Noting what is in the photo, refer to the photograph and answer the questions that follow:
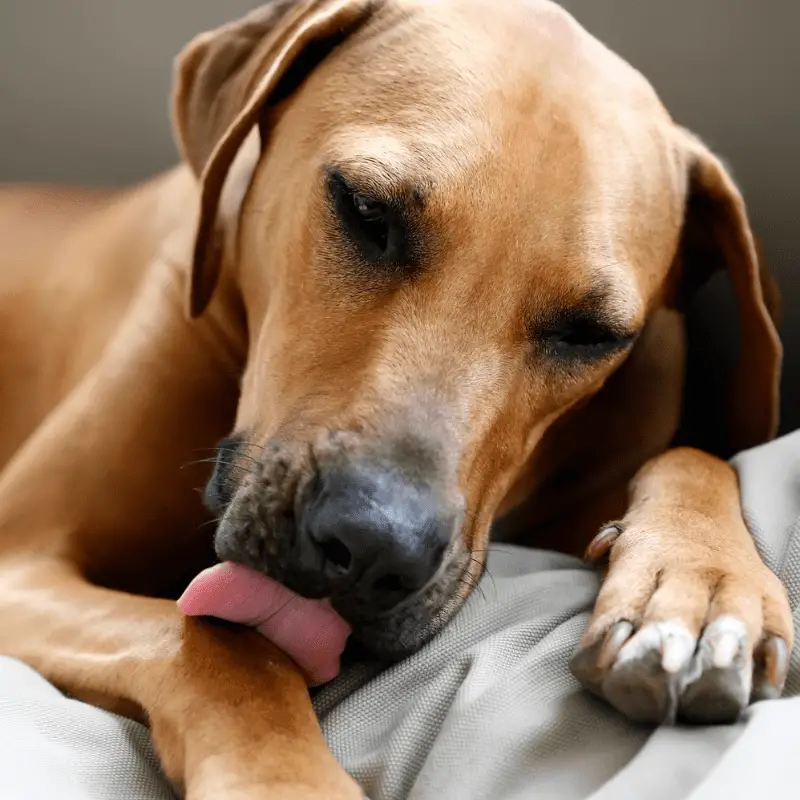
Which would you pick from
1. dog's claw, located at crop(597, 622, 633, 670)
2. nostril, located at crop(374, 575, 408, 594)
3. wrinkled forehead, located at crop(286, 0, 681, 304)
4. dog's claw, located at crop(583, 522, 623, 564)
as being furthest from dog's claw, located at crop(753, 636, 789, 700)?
wrinkled forehead, located at crop(286, 0, 681, 304)

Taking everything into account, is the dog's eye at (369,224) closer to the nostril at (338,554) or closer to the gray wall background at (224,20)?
the nostril at (338,554)

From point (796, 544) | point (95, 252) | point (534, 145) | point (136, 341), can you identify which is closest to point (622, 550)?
point (796, 544)

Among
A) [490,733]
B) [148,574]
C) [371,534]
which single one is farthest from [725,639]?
[148,574]

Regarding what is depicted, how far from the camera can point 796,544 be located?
4.26 ft

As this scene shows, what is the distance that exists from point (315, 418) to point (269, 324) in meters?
0.24

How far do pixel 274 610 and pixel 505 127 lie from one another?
70cm

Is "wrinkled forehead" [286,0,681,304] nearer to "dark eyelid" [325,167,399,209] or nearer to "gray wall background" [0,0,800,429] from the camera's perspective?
"dark eyelid" [325,167,399,209]

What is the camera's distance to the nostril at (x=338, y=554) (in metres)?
1.09

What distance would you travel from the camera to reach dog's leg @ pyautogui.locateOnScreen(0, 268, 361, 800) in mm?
1091

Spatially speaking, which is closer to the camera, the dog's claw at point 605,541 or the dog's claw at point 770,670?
the dog's claw at point 770,670

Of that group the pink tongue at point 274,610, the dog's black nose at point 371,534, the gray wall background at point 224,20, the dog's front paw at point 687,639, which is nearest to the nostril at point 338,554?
the dog's black nose at point 371,534

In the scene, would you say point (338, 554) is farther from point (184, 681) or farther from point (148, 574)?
point (148, 574)

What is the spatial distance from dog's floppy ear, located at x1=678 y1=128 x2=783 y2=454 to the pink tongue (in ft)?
2.91

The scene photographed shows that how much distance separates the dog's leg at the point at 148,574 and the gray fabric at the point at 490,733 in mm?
65
